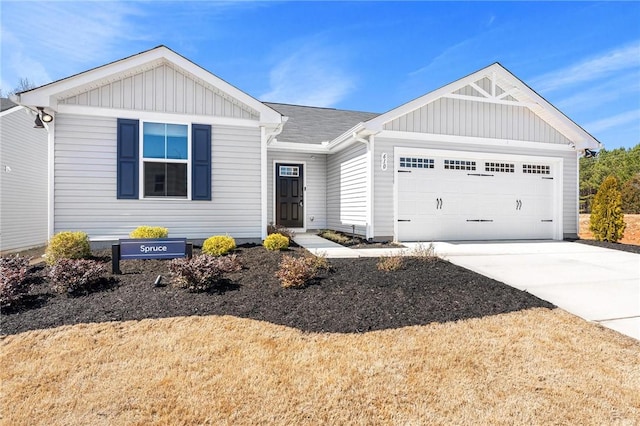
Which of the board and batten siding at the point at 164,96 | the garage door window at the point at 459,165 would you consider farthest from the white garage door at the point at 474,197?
the board and batten siding at the point at 164,96

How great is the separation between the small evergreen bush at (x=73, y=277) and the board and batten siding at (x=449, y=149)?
6.16m

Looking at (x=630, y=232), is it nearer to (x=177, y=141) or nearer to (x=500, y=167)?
(x=500, y=167)

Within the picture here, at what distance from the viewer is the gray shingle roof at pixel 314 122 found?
11.3m

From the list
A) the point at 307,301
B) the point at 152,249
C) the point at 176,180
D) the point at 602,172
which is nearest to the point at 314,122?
the point at 176,180

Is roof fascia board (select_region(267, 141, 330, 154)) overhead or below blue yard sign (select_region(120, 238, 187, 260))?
overhead

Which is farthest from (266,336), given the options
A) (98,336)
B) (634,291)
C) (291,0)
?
(291,0)

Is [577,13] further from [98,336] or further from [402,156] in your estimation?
[98,336]

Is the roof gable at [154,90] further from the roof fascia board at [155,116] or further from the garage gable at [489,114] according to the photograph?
the garage gable at [489,114]

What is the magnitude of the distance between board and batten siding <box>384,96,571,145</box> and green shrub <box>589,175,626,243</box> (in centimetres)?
178

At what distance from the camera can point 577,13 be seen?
831 cm

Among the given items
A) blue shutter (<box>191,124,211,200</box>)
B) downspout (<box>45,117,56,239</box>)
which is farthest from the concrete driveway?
downspout (<box>45,117,56,239</box>)

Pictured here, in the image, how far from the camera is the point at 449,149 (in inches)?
361

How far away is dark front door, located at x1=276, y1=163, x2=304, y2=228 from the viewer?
432 inches

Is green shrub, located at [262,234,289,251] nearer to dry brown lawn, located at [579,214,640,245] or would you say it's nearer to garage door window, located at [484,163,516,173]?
garage door window, located at [484,163,516,173]
